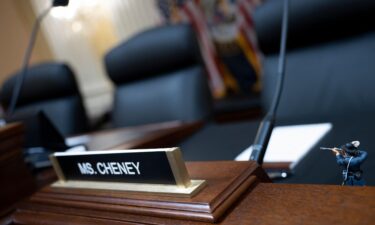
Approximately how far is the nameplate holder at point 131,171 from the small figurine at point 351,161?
0.17 meters

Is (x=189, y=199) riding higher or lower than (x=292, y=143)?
higher

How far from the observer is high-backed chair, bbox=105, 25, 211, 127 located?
1611mm

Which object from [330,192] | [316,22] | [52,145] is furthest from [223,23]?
[330,192]

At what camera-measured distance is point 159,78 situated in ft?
5.75

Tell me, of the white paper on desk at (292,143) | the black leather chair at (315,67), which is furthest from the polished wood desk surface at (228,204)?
the black leather chair at (315,67)

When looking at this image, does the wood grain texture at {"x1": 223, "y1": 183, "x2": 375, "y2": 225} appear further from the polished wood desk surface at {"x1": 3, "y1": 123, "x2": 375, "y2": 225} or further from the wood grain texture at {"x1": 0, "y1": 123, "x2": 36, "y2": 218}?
the wood grain texture at {"x1": 0, "y1": 123, "x2": 36, "y2": 218}

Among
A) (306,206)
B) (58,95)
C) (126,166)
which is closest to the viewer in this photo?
(306,206)

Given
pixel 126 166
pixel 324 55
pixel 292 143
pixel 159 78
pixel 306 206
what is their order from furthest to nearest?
pixel 159 78
pixel 324 55
pixel 292 143
pixel 126 166
pixel 306 206

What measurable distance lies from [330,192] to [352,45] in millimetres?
909

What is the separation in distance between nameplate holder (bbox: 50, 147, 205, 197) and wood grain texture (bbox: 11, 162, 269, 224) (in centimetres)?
1

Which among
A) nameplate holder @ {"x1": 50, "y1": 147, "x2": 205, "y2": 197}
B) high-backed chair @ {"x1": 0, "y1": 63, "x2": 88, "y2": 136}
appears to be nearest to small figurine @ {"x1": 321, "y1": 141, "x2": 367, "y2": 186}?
nameplate holder @ {"x1": 50, "y1": 147, "x2": 205, "y2": 197}

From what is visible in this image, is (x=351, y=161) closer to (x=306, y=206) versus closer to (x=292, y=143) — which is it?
(x=306, y=206)

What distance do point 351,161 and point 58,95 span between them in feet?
6.07

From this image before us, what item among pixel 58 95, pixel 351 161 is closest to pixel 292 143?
pixel 351 161
